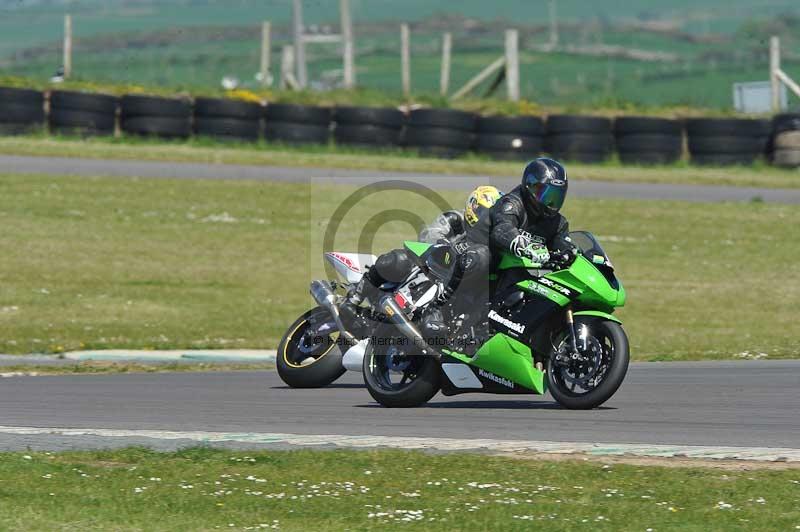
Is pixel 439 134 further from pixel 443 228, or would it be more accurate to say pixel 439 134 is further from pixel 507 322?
pixel 507 322

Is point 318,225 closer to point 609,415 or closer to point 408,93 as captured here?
point 408,93

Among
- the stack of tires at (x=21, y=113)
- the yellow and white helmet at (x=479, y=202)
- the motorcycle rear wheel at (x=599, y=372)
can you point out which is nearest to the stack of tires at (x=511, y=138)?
the stack of tires at (x=21, y=113)

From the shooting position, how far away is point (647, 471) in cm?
734

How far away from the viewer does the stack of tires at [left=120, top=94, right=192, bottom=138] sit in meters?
27.1

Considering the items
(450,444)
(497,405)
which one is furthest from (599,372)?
(450,444)

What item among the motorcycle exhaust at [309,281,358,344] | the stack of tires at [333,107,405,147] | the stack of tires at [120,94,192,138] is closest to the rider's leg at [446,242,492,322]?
the motorcycle exhaust at [309,281,358,344]

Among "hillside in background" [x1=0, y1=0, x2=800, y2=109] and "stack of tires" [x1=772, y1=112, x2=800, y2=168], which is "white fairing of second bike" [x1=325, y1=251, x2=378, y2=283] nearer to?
"stack of tires" [x1=772, y1=112, x2=800, y2=168]

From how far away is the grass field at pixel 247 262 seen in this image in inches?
608

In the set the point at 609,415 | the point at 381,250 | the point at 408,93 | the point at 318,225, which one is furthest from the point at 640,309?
the point at 408,93

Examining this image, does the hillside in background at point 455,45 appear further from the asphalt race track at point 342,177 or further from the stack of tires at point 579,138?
the asphalt race track at point 342,177

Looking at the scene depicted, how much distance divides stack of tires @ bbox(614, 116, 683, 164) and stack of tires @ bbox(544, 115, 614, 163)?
0.25 m

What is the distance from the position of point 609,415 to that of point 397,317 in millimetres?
1632

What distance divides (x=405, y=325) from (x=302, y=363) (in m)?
1.69

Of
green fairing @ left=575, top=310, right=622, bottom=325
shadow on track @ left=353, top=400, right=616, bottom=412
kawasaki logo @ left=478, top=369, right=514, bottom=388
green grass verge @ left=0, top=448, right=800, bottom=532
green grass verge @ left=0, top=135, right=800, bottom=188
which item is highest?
green grass verge @ left=0, top=135, right=800, bottom=188
